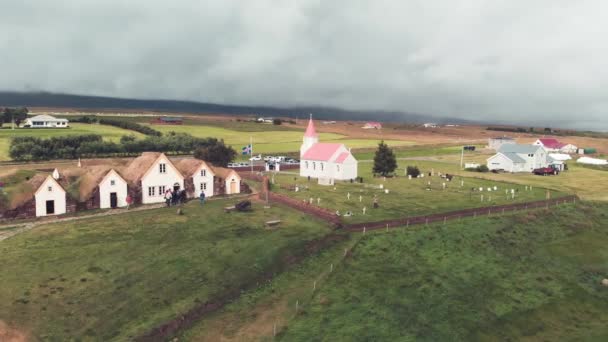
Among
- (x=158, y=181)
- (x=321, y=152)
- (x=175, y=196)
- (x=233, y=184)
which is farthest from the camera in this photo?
(x=321, y=152)

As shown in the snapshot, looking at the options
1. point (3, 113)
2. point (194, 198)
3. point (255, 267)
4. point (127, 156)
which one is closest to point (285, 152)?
point (127, 156)

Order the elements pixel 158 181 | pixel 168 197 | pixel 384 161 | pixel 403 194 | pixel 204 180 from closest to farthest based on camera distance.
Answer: pixel 168 197 → pixel 158 181 → pixel 204 180 → pixel 403 194 → pixel 384 161

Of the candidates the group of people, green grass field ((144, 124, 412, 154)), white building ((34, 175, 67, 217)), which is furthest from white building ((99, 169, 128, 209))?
green grass field ((144, 124, 412, 154))

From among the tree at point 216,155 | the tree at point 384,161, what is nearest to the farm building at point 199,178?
the tree at point 216,155

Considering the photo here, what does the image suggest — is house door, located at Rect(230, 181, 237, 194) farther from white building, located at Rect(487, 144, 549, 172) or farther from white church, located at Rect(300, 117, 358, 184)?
white building, located at Rect(487, 144, 549, 172)

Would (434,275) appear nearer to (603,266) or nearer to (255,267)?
(255,267)

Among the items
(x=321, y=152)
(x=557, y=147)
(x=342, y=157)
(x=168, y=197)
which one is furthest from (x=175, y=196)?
(x=557, y=147)

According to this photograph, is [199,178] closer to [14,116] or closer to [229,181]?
[229,181]
